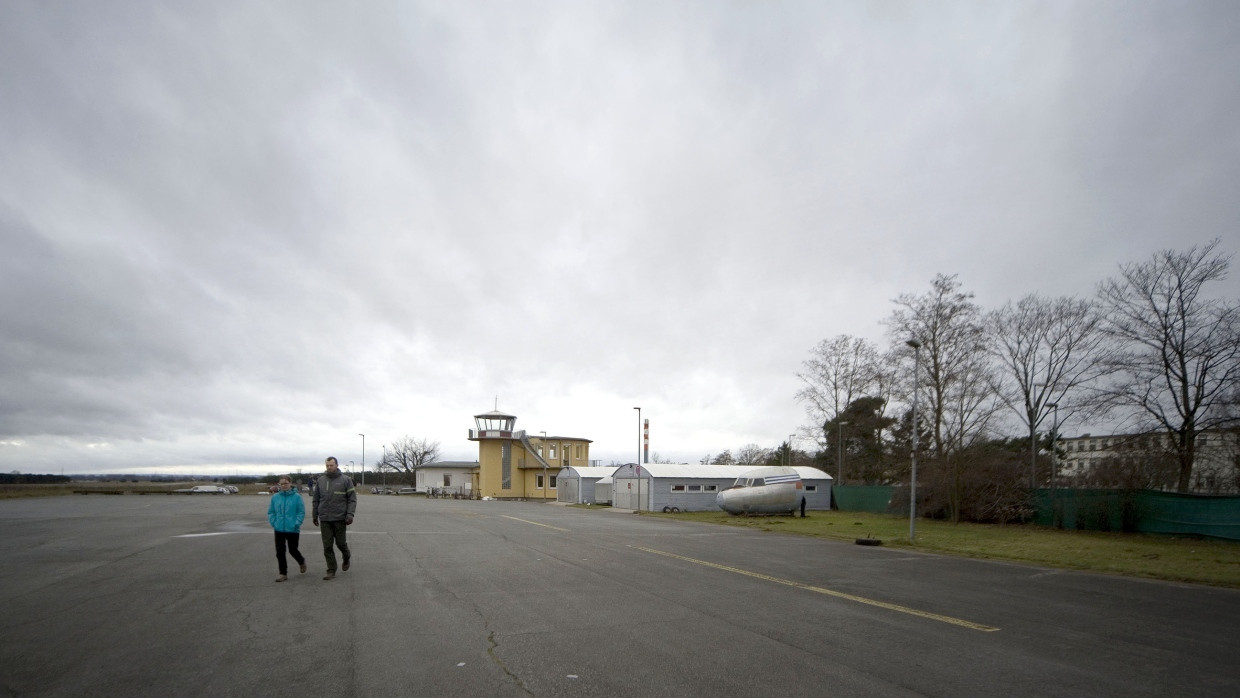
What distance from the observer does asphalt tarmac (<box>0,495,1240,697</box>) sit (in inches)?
214

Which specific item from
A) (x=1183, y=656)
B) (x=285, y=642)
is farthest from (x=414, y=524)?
(x=1183, y=656)

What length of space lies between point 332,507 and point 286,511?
70cm

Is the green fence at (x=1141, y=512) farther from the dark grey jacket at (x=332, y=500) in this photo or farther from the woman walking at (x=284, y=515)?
the woman walking at (x=284, y=515)

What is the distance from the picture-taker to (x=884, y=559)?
1516cm

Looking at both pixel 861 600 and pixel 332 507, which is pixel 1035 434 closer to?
pixel 861 600

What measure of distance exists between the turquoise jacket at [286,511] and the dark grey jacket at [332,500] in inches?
12.0

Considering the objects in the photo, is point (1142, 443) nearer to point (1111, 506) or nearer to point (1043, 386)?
point (1111, 506)

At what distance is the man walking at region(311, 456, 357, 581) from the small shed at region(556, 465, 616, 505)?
43888mm

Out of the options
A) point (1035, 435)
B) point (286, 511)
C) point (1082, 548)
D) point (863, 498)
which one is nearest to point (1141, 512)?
point (1082, 548)

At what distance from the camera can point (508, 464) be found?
68562 millimetres

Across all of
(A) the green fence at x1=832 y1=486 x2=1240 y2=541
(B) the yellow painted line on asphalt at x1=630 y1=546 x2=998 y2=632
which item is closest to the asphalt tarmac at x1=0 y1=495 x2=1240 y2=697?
(B) the yellow painted line on asphalt at x1=630 y1=546 x2=998 y2=632

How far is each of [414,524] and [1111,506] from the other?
27334 millimetres

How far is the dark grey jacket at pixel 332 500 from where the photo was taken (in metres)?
10.8

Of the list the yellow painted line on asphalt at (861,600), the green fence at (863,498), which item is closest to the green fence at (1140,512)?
the green fence at (863,498)
